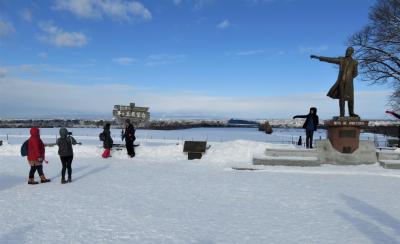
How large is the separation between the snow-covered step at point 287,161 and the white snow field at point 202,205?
0.43 meters

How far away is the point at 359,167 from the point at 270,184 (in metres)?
5.37

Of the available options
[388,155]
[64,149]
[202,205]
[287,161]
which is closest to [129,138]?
[64,149]

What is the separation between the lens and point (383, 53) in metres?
23.6

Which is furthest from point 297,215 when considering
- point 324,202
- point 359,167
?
point 359,167

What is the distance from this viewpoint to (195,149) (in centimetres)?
1673

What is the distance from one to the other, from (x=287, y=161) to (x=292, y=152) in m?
0.89

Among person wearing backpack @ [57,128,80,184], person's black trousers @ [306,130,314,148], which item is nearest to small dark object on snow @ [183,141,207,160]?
person's black trousers @ [306,130,314,148]

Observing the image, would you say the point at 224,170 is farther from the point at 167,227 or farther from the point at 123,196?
the point at 167,227

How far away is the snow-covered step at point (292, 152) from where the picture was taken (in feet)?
48.9

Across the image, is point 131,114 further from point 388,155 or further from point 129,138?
→ point 388,155

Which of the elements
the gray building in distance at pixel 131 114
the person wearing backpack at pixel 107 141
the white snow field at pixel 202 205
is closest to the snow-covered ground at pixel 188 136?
the gray building in distance at pixel 131 114

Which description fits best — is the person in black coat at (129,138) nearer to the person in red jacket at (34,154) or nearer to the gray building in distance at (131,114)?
the gray building in distance at (131,114)

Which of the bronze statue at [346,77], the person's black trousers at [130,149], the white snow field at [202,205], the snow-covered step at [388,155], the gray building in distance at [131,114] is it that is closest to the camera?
the white snow field at [202,205]

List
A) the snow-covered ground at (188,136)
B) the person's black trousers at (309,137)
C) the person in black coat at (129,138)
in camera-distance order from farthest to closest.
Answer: the snow-covered ground at (188,136), the person in black coat at (129,138), the person's black trousers at (309,137)
